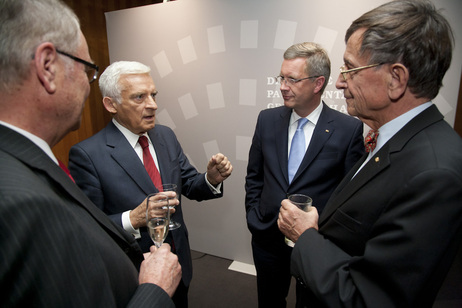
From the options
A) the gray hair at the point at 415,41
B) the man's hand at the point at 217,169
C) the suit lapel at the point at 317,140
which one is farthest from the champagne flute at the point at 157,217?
the gray hair at the point at 415,41

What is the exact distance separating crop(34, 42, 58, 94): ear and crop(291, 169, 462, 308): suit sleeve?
1153mm

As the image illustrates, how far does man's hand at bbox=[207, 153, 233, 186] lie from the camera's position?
1852 millimetres

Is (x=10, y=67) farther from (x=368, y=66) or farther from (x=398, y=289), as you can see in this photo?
(x=398, y=289)

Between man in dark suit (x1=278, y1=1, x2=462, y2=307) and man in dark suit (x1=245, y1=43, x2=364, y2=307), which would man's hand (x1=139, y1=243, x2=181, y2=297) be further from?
man in dark suit (x1=245, y1=43, x2=364, y2=307)

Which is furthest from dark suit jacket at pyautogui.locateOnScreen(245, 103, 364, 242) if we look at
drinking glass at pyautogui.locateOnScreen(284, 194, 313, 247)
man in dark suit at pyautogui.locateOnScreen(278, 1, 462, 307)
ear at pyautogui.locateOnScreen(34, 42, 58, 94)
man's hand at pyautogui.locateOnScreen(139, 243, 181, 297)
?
ear at pyautogui.locateOnScreen(34, 42, 58, 94)

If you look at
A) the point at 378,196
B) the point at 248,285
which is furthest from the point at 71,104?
the point at 248,285

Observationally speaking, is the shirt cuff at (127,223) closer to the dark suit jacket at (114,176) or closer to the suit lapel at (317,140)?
the dark suit jacket at (114,176)

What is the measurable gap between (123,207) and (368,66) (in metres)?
1.55

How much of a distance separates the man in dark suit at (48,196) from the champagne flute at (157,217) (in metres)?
0.23

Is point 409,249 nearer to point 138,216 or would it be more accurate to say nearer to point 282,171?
point 282,171

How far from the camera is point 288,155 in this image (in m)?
2.03

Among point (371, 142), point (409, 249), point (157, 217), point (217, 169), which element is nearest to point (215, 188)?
point (217, 169)

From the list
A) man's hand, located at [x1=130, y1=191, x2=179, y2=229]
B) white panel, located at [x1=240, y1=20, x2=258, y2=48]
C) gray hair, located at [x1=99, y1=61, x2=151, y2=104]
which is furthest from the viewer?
white panel, located at [x1=240, y1=20, x2=258, y2=48]

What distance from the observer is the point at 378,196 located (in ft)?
3.12
